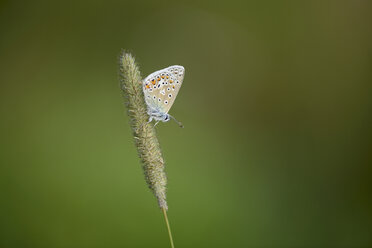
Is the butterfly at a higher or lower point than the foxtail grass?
higher

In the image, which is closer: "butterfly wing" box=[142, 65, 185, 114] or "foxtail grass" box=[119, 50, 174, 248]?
"foxtail grass" box=[119, 50, 174, 248]

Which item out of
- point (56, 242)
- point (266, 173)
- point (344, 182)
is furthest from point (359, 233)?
point (56, 242)

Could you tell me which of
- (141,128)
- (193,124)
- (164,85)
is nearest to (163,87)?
(164,85)

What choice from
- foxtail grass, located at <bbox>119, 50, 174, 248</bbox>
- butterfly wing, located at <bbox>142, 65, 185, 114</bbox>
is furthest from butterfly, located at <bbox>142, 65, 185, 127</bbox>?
foxtail grass, located at <bbox>119, 50, 174, 248</bbox>

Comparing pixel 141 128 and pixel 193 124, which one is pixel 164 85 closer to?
pixel 141 128

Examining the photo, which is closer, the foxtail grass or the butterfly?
the foxtail grass

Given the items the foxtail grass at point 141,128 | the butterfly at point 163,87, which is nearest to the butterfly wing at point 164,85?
the butterfly at point 163,87

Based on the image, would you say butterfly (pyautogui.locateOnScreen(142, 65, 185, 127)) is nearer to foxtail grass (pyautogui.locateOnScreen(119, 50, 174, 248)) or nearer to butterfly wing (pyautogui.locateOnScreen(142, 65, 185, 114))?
butterfly wing (pyautogui.locateOnScreen(142, 65, 185, 114))

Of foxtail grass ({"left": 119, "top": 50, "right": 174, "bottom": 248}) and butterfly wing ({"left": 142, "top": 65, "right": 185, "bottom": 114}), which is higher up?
butterfly wing ({"left": 142, "top": 65, "right": 185, "bottom": 114})

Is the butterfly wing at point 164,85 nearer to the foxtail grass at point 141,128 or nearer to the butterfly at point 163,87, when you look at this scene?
the butterfly at point 163,87
